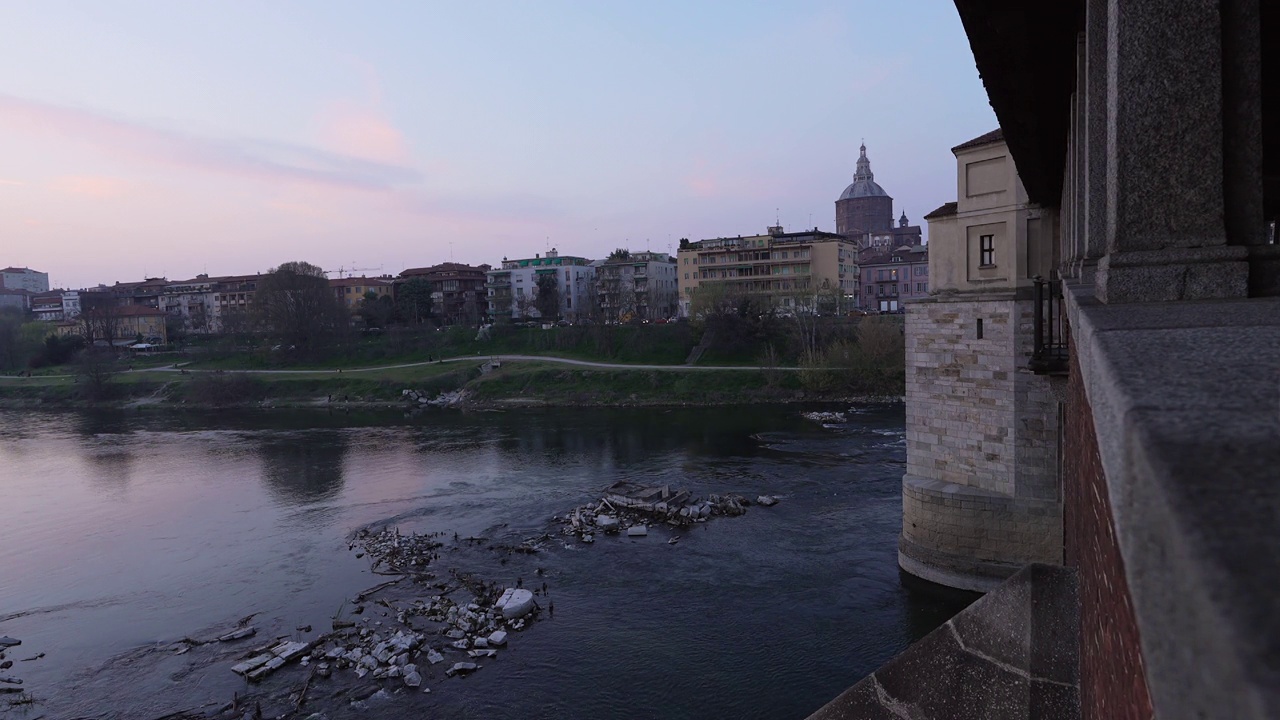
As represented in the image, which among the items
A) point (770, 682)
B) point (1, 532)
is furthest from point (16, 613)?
point (770, 682)

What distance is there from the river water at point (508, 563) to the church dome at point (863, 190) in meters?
82.3

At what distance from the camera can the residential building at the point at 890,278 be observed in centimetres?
6906

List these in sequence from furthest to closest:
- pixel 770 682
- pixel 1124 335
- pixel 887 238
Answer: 1. pixel 887 238
2. pixel 770 682
3. pixel 1124 335

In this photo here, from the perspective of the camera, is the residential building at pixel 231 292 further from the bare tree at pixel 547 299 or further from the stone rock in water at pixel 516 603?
the stone rock in water at pixel 516 603

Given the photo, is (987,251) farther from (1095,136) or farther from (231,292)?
(231,292)

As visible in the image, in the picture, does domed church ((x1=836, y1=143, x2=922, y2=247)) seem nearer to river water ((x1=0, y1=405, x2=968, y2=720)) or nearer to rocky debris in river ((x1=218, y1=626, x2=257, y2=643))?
river water ((x1=0, y1=405, x2=968, y2=720))

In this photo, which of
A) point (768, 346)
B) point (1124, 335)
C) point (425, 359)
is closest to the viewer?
point (1124, 335)

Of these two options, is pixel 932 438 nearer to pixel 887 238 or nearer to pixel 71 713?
pixel 71 713

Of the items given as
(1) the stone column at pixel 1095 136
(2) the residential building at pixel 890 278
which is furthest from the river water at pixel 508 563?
(2) the residential building at pixel 890 278

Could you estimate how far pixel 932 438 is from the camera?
1463cm

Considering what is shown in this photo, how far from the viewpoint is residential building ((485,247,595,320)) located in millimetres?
72125

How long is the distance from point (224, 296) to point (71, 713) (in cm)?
8170

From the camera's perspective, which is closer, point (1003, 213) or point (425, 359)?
point (1003, 213)

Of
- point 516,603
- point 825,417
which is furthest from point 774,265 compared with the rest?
point 516,603
